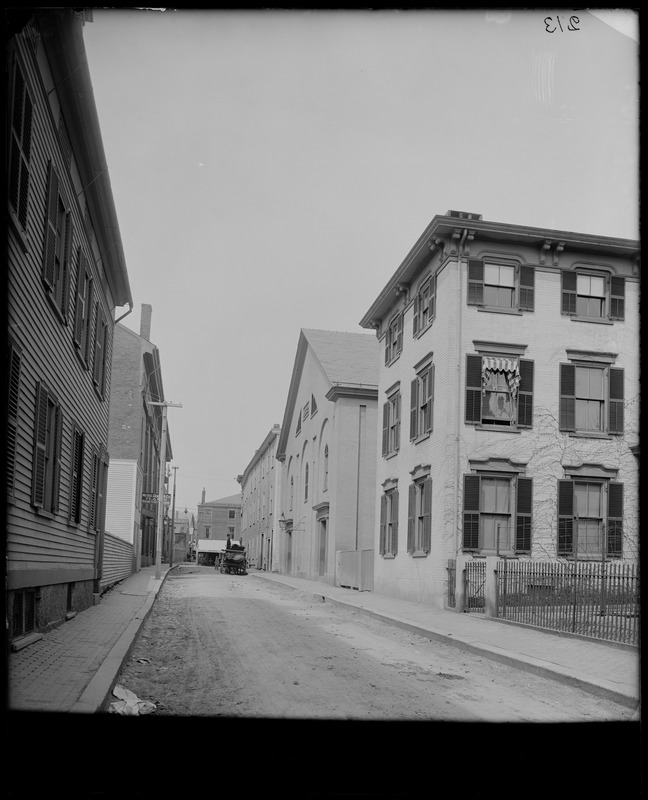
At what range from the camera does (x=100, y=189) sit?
1460 centimetres

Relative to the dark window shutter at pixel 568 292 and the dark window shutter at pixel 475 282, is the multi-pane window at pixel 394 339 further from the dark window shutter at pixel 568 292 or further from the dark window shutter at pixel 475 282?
the dark window shutter at pixel 568 292

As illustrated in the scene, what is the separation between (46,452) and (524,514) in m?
13.4

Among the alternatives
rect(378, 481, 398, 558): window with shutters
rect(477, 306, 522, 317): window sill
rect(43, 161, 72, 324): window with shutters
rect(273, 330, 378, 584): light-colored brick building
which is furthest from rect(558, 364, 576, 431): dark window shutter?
rect(43, 161, 72, 324): window with shutters

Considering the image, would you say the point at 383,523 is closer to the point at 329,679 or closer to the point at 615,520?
the point at 615,520


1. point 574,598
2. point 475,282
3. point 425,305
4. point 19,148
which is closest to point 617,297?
point 475,282

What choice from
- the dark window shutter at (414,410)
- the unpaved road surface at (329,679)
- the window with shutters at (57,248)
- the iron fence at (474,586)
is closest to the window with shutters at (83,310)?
the window with shutters at (57,248)

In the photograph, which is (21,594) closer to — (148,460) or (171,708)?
(171,708)

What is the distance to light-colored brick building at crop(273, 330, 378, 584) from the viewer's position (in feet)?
117

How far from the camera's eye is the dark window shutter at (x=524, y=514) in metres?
21.8

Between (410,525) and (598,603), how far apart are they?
37.5 feet

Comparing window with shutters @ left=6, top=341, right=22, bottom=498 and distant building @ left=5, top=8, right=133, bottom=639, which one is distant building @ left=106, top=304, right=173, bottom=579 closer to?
distant building @ left=5, top=8, right=133, bottom=639

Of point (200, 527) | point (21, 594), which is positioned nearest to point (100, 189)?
point (21, 594)

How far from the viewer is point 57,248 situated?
1209cm

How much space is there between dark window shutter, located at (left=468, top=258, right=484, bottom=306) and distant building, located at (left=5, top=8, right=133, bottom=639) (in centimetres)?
928
